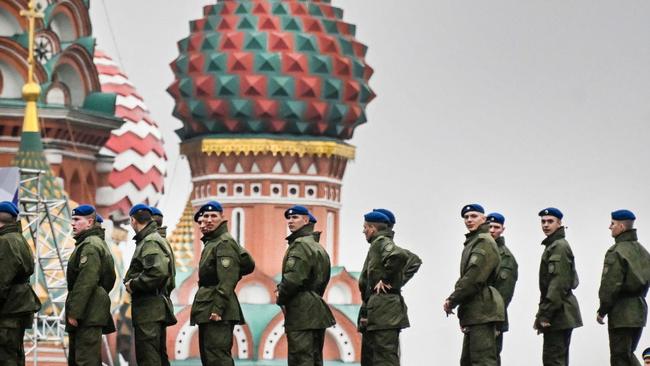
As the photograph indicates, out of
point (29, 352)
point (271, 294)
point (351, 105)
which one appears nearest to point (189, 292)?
point (271, 294)

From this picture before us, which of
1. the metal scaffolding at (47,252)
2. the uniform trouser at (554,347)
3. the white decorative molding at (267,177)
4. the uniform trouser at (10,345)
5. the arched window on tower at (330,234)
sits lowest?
the uniform trouser at (10,345)

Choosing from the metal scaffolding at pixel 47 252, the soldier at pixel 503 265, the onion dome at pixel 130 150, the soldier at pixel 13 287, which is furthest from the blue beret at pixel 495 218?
the onion dome at pixel 130 150

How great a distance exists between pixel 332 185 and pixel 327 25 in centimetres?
325

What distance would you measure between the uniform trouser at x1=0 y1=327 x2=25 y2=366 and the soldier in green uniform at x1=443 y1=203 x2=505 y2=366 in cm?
430

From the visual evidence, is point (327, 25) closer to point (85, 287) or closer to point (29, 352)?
point (29, 352)

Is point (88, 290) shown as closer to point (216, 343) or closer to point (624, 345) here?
point (216, 343)

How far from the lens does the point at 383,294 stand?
2814cm

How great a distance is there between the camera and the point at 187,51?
179 feet

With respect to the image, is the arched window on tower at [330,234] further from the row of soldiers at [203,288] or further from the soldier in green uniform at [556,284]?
the soldier in green uniform at [556,284]

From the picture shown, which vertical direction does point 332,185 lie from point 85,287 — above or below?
above

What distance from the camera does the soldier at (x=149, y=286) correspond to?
27.2 metres

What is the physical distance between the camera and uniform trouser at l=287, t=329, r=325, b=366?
28203 mm

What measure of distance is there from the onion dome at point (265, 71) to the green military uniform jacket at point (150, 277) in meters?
26.2

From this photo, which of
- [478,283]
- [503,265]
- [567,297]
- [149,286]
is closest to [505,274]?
[503,265]
